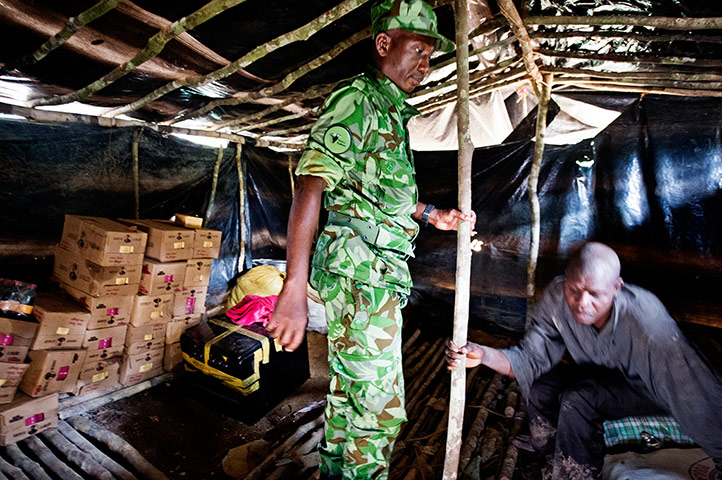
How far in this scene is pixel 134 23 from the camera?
6.56 ft

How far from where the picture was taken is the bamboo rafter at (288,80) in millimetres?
2359

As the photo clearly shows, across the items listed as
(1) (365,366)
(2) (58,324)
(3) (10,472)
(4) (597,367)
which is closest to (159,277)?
(2) (58,324)

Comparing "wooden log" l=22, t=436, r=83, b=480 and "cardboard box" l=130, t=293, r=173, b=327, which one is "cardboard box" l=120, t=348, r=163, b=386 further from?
"wooden log" l=22, t=436, r=83, b=480

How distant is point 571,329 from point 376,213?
63.8 inches

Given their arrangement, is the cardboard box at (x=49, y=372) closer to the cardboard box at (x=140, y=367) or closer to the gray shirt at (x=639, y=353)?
the cardboard box at (x=140, y=367)

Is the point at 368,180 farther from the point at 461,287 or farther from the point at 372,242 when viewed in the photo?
the point at 461,287

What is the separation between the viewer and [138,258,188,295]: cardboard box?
357cm

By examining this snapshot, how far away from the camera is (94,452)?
261 centimetres

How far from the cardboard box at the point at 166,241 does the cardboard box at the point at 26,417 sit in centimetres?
150

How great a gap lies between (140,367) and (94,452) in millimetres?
1068

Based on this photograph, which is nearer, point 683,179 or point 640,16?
point 640,16

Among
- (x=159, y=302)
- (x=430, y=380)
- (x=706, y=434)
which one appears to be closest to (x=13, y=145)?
(x=159, y=302)

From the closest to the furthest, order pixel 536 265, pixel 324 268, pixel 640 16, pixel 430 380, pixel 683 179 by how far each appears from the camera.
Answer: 1. pixel 324 268
2. pixel 640 16
3. pixel 683 179
4. pixel 430 380
5. pixel 536 265

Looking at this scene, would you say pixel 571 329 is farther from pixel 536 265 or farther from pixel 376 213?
pixel 536 265
